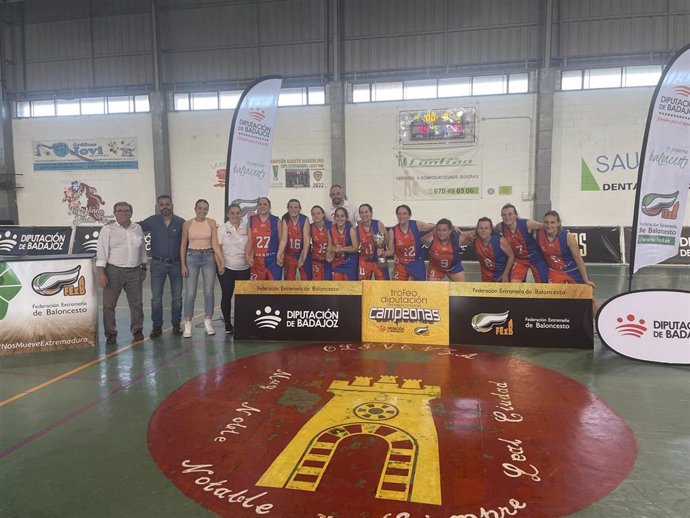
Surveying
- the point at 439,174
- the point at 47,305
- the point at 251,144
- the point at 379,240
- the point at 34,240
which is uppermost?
the point at 439,174

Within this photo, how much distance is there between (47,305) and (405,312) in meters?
4.54

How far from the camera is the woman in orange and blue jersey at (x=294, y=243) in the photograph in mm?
7031

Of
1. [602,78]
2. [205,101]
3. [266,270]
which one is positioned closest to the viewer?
[266,270]

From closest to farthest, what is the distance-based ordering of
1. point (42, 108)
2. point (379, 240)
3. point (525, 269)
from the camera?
1. point (525, 269)
2. point (379, 240)
3. point (42, 108)

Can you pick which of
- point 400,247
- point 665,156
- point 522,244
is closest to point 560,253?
point 522,244

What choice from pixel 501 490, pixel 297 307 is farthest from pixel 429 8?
pixel 501 490

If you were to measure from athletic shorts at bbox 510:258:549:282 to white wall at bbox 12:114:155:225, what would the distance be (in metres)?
15.5

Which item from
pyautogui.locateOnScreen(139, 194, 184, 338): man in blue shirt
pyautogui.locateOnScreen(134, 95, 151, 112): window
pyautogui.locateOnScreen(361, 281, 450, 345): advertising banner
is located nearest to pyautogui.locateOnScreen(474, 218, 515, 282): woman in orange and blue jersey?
pyautogui.locateOnScreen(361, 281, 450, 345): advertising banner

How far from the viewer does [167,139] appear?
60.4ft

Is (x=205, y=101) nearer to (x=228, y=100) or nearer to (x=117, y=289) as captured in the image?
(x=228, y=100)

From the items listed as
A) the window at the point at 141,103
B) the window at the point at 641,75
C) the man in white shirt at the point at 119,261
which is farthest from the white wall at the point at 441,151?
Answer: the man in white shirt at the point at 119,261

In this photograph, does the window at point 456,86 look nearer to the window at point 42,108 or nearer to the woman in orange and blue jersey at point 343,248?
the woman in orange and blue jersey at point 343,248

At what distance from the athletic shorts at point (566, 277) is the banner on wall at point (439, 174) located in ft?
34.3

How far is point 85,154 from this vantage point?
18938 millimetres
